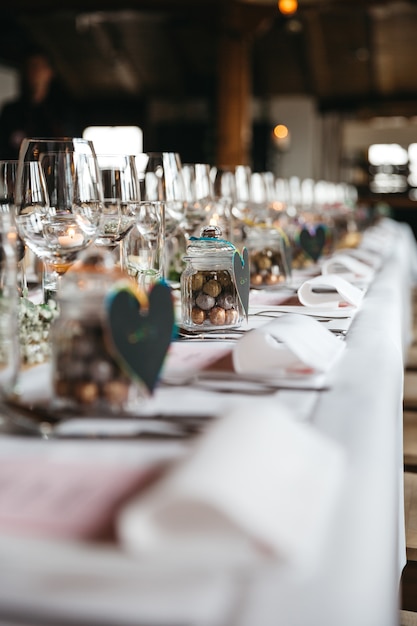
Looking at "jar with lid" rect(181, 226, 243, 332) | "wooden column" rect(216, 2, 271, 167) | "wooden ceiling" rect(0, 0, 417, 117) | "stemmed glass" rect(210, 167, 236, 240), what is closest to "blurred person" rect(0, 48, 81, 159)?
"stemmed glass" rect(210, 167, 236, 240)

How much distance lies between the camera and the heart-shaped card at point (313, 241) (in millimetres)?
2560

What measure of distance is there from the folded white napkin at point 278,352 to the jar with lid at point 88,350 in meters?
0.24

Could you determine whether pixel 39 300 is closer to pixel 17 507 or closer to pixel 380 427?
pixel 380 427

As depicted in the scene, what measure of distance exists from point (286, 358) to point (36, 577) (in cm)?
56

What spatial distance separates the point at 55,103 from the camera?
5465mm

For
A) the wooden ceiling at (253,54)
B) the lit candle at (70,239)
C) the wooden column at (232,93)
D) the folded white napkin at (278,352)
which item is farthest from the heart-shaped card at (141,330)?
the wooden ceiling at (253,54)

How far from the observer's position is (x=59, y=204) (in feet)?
4.49

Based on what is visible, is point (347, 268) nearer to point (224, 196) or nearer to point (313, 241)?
point (313, 241)

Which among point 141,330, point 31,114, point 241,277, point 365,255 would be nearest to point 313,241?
point 365,255

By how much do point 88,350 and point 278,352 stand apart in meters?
0.32

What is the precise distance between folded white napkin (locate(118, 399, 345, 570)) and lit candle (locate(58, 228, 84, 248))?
29.2 inches

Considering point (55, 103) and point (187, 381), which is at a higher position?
point (55, 103)

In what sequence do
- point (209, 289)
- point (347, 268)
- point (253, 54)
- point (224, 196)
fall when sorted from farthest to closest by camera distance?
point (253, 54) < point (224, 196) < point (347, 268) < point (209, 289)

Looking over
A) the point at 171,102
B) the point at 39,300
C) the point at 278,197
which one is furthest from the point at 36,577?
the point at 171,102
